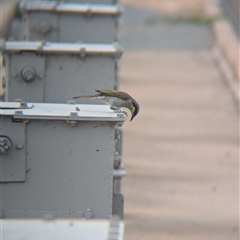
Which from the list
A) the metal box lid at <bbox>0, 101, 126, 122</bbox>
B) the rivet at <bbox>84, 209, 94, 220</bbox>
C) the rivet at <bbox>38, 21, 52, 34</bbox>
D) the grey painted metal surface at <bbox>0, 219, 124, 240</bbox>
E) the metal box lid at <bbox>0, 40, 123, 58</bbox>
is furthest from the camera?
the rivet at <bbox>38, 21, 52, 34</bbox>

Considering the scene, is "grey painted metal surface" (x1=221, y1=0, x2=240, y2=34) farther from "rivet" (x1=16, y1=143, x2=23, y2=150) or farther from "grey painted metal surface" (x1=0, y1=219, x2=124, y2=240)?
"grey painted metal surface" (x1=0, y1=219, x2=124, y2=240)

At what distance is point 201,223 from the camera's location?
797 centimetres

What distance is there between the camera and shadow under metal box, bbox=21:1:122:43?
30.0 feet

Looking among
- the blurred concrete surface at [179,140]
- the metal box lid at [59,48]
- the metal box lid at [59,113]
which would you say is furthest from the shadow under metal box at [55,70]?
the metal box lid at [59,113]

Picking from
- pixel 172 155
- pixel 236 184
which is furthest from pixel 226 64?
pixel 236 184

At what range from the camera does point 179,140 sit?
1098 centimetres

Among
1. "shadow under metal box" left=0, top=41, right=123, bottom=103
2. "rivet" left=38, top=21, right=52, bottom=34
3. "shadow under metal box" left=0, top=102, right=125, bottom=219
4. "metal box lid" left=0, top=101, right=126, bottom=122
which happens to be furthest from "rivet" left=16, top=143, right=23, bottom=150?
"rivet" left=38, top=21, right=52, bottom=34

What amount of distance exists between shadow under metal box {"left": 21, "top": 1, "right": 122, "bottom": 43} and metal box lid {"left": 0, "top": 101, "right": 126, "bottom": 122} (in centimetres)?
375

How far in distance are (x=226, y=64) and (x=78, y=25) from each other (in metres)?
5.92

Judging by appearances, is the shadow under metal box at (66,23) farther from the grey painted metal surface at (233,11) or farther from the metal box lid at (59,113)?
the grey painted metal surface at (233,11)

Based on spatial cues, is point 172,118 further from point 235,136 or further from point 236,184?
point 236,184

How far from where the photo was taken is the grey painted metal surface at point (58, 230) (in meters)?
3.74

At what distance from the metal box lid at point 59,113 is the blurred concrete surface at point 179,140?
→ 235 centimetres

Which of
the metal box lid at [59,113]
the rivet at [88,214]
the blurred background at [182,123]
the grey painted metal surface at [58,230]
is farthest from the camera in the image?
the blurred background at [182,123]
